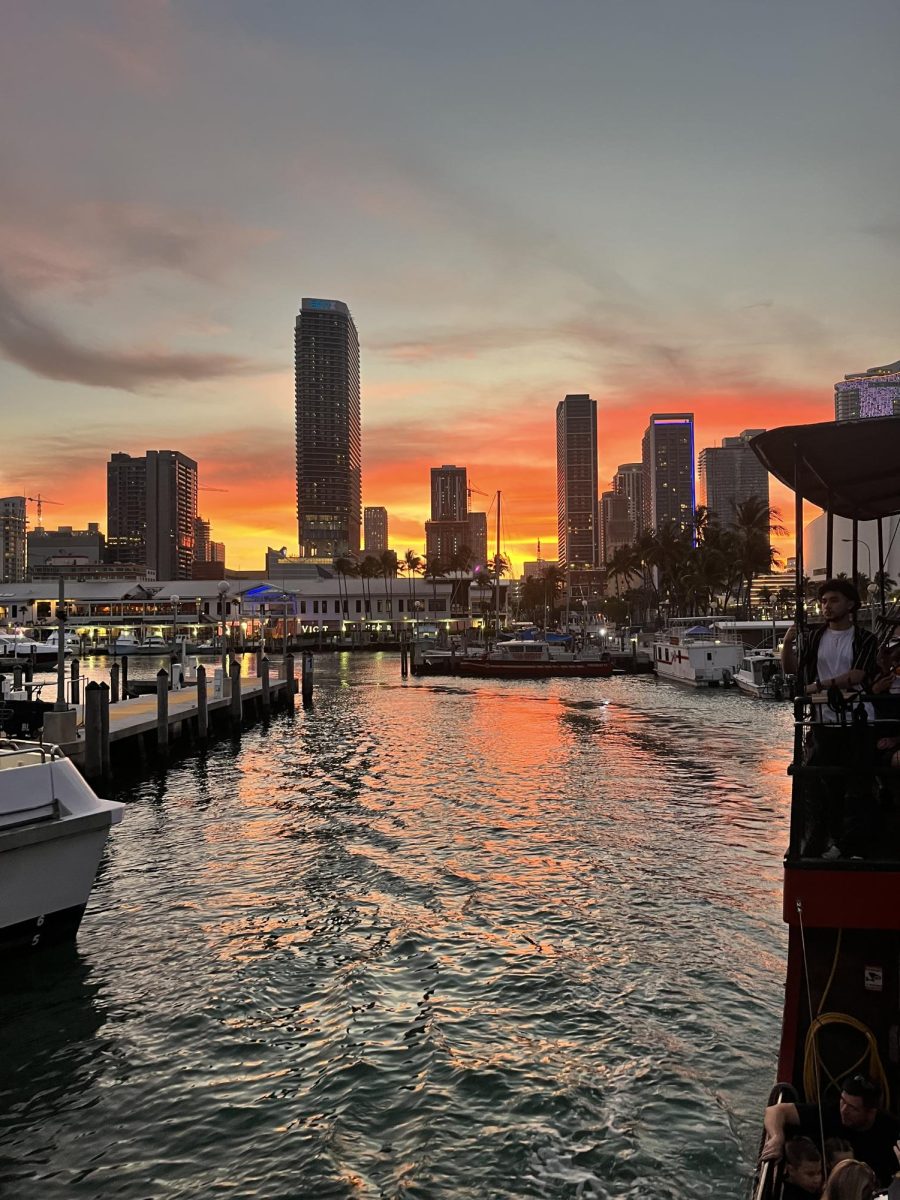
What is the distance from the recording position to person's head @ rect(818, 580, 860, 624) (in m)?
6.72

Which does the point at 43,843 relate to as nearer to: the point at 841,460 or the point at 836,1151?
the point at 836,1151

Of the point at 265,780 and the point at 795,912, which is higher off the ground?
the point at 795,912

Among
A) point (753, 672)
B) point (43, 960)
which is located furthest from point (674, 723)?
point (43, 960)

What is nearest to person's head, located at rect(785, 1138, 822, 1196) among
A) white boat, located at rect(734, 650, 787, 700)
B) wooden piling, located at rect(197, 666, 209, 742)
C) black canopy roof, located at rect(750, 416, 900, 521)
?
black canopy roof, located at rect(750, 416, 900, 521)

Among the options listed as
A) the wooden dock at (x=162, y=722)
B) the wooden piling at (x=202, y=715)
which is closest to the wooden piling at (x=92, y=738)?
the wooden dock at (x=162, y=722)

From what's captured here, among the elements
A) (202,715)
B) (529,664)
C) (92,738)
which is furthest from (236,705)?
(529,664)

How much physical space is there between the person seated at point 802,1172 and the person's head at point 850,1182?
19.5 inches

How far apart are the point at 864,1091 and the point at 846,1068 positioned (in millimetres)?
580

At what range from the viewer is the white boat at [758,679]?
152ft

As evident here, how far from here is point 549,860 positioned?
52.2 feet

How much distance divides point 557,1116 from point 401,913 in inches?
224

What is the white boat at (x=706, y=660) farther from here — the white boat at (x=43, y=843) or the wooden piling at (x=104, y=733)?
the white boat at (x=43, y=843)

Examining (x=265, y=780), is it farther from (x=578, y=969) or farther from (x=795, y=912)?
(x=795, y=912)

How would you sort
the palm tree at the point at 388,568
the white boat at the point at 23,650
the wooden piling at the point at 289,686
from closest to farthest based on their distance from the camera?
the wooden piling at the point at 289,686 < the white boat at the point at 23,650 < the palm tree at the point at 388,568
